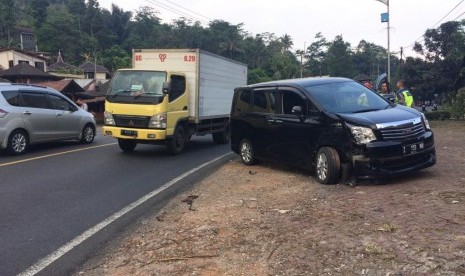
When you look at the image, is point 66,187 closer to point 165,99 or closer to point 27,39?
point 165,99

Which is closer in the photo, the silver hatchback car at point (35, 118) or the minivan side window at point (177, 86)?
the silver hatchback car at point (35, 118)

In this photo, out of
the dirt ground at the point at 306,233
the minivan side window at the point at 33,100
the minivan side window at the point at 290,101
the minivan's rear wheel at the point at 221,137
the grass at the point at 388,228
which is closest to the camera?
the dirt ground at the point at 306,233

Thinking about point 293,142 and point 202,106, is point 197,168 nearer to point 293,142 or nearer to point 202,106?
point 293,142

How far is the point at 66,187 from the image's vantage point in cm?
868

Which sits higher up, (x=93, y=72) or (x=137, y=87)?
(x=93, y=72)

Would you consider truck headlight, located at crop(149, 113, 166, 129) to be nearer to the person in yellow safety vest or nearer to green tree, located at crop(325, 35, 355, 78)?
the person in yellow safety vest

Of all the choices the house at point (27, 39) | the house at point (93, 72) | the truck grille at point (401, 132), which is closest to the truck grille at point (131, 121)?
the truck grille at point (401, 132)

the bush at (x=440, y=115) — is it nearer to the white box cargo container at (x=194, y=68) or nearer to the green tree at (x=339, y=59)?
the white box cargo container at (x=194, y=68)

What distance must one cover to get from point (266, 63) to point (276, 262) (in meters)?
92.5

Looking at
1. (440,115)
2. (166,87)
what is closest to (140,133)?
(166,87)

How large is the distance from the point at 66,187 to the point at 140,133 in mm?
4071

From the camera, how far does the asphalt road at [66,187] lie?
5695 millimetres

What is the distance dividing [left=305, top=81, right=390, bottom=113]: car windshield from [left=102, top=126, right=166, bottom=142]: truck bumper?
16.3ft

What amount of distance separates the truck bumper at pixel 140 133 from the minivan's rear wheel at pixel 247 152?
2.52 metres
